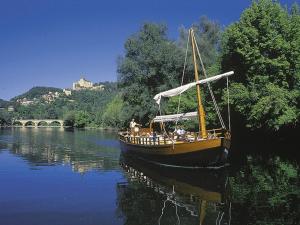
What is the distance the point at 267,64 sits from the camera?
131 ft

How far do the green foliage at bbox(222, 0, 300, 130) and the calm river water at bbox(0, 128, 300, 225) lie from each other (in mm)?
6669

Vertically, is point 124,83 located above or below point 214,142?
above

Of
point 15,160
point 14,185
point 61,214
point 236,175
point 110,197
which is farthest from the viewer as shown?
point 15,160

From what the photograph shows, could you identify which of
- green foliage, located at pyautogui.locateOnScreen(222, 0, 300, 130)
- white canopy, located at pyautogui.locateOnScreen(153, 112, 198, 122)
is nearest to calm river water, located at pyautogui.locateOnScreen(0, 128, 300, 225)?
white canopy, located at pyautogui.locateOnScreen(153, 112, 198, 122)

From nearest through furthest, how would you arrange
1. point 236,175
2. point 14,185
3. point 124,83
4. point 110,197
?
point 110,197, point 14,185, point 236,175, point 124,83

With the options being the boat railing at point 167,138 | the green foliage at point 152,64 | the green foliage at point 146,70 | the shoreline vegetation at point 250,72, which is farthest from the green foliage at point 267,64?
the green foliage at point 146,70

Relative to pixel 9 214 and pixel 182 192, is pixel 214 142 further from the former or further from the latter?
pixel 9 214

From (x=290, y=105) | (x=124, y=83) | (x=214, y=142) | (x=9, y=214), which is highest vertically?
(x=124, y=83)

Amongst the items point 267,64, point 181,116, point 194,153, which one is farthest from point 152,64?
point 194,153

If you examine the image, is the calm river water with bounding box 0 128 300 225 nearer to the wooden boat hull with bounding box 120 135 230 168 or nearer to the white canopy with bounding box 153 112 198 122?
the wooden boat hull with bounding box 120 135 230 168

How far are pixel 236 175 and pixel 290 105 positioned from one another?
1526 cm

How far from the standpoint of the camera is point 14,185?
24.2m

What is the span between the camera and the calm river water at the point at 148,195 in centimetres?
1608

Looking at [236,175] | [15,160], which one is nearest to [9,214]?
[236,175]
